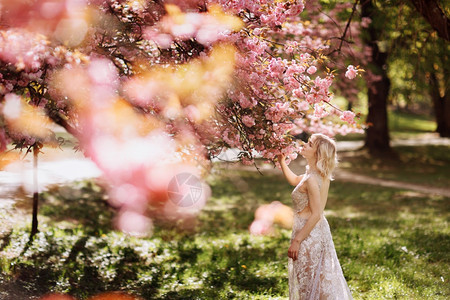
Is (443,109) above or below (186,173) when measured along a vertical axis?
above

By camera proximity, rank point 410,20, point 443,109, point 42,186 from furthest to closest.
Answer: point 443,109, point 42,186, point 410,20

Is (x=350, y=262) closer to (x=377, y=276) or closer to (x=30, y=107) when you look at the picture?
(x=377, y=276)

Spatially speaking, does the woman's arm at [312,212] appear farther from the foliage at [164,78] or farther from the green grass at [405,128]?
the green grass at [405,128]

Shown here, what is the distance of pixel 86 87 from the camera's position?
5.88 m

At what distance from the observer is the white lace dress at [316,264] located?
521 centimetres

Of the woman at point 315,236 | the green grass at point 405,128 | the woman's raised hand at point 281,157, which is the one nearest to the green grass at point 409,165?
the green grass at point 405,128

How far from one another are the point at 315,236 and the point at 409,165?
17638mm

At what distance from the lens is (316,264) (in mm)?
5227

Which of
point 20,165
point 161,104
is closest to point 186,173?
point 20,165

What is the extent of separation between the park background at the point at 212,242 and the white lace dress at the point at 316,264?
1.42 m

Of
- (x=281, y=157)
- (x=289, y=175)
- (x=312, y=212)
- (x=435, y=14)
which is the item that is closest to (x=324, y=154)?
(x=312, y=212)

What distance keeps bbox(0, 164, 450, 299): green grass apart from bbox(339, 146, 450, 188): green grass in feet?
19.4

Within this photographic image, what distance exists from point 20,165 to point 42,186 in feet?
8.78

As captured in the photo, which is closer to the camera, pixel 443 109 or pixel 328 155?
pixel 328 155
